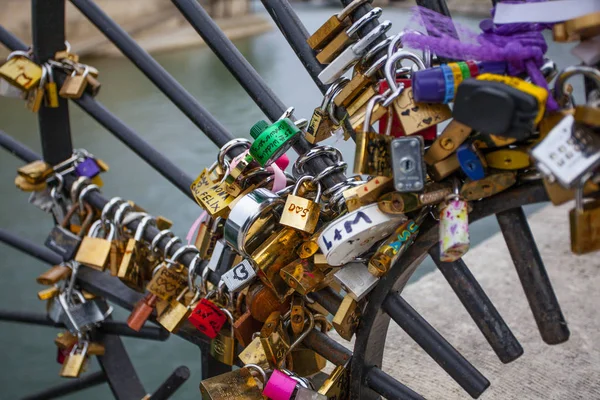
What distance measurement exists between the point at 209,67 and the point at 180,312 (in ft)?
6.45

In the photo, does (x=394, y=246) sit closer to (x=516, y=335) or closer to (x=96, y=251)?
(x=96, y=251)

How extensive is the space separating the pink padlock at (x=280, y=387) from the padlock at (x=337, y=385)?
0.04 m

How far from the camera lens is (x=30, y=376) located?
5.01 feet

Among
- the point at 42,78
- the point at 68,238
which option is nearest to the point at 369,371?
the point at 68,238

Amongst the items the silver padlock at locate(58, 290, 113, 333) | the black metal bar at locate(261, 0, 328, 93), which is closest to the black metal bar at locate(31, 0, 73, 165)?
the silver padlock at locate(58, 290, 113, 333)

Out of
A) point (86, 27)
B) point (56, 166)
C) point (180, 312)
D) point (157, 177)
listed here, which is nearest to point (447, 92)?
point (180, 312)

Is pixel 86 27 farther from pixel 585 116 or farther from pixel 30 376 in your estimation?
pixel 585 116

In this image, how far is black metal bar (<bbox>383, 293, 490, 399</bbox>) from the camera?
24.8 inches

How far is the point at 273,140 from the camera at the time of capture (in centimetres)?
65

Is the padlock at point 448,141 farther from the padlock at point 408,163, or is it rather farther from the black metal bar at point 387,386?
the black metal bar at point 387,386

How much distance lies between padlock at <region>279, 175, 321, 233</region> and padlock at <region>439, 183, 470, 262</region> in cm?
14

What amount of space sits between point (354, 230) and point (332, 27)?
19cm

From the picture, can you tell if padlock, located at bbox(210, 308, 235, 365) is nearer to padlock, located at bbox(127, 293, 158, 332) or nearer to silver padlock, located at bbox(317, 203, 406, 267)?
padlock, located at bbox(127, 293, 158, 332)

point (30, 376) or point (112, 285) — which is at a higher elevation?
point (112, 285)
